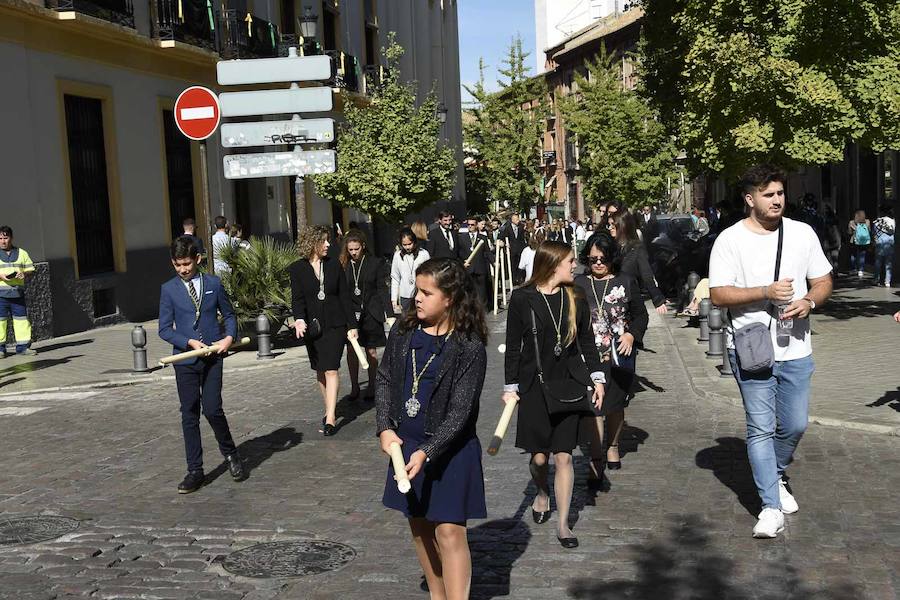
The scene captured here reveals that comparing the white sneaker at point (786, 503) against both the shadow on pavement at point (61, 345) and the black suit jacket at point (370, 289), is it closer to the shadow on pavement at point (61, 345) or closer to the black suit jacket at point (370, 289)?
the black suit jacket at point (370, 289)

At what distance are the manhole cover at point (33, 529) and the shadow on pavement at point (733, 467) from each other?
4.01 meters

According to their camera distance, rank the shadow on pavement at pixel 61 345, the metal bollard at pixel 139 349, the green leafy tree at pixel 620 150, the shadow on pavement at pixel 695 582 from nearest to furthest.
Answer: the shadow on pavement at pixel 695 582, the metal bollard at pixel 139 349, the shadow on pavement at pixel 61 345, the green leafy tree at pixel 620 150

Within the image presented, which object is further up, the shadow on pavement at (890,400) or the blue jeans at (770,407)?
the blue jeans at (770,407)

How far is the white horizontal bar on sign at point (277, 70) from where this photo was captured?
1538cm

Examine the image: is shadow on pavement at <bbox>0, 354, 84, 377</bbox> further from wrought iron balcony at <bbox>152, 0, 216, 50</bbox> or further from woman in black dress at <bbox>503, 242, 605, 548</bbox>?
woman in black dress at <bbox>503, 242, 605, 548</bbox>

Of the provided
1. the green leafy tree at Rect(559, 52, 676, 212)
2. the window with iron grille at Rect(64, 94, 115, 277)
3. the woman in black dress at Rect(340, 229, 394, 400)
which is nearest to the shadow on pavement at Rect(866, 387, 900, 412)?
the woman in black dress at Rect(340, 229, 394, 400)

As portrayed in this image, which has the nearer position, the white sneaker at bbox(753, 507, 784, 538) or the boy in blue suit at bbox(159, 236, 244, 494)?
the white sneaker at bbox(753, 507, 784, 538)

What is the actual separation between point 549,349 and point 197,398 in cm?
275

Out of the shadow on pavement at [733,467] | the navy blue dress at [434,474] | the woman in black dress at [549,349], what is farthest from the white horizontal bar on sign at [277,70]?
the navy blue dress at [434,474]

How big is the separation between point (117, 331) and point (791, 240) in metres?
14.6

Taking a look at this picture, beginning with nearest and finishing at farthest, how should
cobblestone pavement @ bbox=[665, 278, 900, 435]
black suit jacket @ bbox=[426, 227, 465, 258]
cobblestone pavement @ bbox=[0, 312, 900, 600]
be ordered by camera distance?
cobblestone pavement @ bbox=[0, 312, 900, 600] < cobblestone pavement @ bbox=[665, 278, 900, 435] < black suit jacket @ bbox=[426, 227, 465, 258]

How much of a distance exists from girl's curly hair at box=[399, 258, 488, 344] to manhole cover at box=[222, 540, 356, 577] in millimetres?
1742

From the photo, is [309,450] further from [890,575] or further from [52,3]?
[52,3]

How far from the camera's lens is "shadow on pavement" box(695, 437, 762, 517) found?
6953mm
